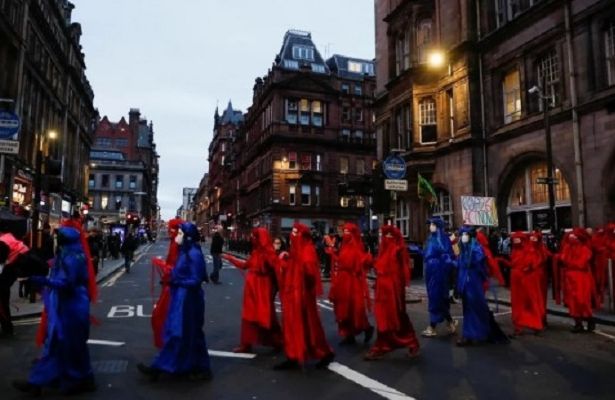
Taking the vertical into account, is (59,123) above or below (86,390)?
above

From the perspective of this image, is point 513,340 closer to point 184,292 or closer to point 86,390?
A: point 184,292

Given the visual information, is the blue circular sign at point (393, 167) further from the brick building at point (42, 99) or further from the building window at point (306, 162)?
the building window at point (306, 162)

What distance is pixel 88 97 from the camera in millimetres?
55219

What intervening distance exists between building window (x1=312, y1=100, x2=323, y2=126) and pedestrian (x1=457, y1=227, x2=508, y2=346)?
48365mm

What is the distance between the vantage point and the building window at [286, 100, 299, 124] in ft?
182

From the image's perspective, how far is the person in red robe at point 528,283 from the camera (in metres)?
9.74

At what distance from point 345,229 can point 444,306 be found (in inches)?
90.3

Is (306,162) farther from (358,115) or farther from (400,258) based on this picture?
(400,258)

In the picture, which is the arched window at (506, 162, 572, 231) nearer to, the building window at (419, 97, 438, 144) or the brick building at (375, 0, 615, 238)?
the brick building at (375, 0, 615, 238)

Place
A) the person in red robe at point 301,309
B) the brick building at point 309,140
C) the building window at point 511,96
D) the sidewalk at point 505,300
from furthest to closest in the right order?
the brick building at point 309,140 < the building window at point 511,96 < the sidewalk at point 505,300 < the person in red robe at point 301,309

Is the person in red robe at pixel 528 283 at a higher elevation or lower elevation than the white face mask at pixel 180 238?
lower

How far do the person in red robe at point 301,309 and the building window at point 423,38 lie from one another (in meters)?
22.2

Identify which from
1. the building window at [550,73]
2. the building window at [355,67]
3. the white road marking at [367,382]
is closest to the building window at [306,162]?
the building window at [355,67]

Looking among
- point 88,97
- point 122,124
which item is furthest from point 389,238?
point 122,124
